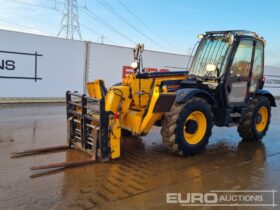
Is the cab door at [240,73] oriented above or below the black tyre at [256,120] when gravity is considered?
above

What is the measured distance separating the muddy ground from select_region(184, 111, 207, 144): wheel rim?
31 centimetres

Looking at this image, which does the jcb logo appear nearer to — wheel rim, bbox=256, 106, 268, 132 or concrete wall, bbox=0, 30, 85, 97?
concrete wall, bbox=0, 30, 85, 97

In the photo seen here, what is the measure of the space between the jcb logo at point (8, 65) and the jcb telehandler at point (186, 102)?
6.46m

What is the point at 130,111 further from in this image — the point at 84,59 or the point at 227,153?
the point at 84,59

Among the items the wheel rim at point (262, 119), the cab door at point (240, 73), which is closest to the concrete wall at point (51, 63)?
the wheel rim at point (262, 119)

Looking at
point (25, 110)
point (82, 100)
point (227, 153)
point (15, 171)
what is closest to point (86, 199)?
point (15, 171)

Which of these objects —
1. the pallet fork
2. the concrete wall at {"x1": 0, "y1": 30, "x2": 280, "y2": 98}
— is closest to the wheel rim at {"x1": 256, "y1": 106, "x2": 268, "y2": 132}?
the pallet fork

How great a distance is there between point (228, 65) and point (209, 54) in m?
0.52

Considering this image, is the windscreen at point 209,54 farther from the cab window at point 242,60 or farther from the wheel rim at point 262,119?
the wheel rim at point 262,119

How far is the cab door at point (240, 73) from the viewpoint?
20.6 feet

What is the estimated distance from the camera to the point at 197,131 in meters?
5.73

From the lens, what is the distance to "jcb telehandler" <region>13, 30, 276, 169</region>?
5117 mm

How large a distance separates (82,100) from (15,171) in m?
1.56

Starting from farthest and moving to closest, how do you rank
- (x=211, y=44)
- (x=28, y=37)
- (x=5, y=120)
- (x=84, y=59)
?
(x=84, y=59), (x=28, y=37), (x=5, y=120), (x=211, y=44)
